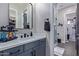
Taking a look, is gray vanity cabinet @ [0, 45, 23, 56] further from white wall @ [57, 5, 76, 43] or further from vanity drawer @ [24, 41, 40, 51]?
white wall @ [57, 5, 76, 43]

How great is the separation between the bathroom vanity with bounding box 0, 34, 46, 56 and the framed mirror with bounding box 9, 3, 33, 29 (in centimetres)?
41

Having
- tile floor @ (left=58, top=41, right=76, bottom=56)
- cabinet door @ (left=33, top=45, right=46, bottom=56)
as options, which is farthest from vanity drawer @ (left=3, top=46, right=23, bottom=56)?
tile floor @ (left=58, top=41, right=76, bottom=56)

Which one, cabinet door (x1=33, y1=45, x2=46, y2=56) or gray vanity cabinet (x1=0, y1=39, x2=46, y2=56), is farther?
cabinet door (x1=33, y1=45, x2=46, y2=56)

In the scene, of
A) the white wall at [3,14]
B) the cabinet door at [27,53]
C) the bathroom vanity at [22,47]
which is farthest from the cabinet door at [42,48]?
the white wall at [3,14]

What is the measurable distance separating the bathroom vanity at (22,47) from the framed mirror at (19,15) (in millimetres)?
408

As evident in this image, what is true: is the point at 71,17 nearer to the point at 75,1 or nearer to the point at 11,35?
the point at 75,1

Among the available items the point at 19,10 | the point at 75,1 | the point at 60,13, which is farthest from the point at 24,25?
the point at 75,1

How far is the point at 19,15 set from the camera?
2383 mm

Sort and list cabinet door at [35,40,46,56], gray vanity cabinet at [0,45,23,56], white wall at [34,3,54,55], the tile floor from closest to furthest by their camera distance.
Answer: gray vanity cabinet at [0,45,23,56] → the tile floor → cabinet door at [35,40,46,56] → white wall at [34,3,54,55]

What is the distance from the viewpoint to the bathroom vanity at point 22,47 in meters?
1.58

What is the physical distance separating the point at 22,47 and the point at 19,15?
0.72 m

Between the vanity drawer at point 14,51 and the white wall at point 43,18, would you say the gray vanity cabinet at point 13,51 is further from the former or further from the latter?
the white wall at point 43,18

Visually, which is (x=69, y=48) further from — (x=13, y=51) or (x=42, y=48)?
(x=13, y=51)

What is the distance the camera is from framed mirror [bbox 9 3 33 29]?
230 cm
